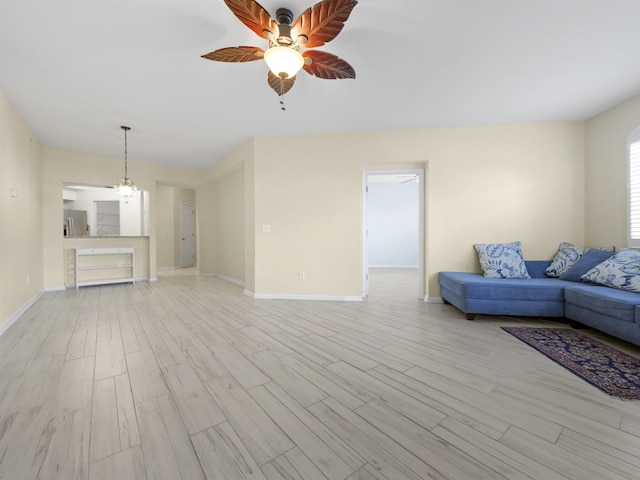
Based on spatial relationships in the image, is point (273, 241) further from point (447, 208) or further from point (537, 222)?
point (537, 222)

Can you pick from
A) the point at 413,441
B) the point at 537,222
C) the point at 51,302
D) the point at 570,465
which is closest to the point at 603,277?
the point at 537,222

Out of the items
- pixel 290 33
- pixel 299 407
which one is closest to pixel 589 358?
pixel 299 407

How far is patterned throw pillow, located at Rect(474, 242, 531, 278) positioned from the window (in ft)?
3.40

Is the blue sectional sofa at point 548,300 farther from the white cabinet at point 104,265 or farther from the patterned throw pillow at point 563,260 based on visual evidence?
the white cabinet at point 104,265

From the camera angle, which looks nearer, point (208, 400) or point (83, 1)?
point (208, 400)

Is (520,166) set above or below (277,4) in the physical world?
below

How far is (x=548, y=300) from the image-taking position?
9.13 ft

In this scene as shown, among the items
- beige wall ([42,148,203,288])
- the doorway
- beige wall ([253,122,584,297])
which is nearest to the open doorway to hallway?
beige wall ([42,148,203,288])

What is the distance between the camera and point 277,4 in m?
1.71

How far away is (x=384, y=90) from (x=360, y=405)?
2.97m

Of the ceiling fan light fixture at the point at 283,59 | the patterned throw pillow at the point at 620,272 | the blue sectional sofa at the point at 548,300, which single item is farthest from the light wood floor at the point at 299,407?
the ceiling fan light fixture at the point at 283,59

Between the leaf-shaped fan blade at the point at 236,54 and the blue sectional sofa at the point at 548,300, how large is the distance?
3162mm

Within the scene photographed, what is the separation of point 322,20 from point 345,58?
0.77 m

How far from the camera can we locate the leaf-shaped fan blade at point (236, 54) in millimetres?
1804
